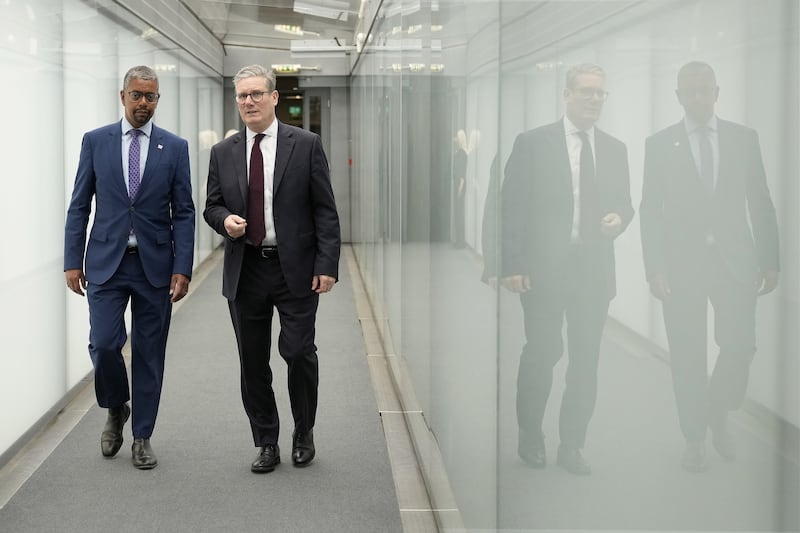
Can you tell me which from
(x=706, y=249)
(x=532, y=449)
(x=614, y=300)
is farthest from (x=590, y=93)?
(x=532, y=449)

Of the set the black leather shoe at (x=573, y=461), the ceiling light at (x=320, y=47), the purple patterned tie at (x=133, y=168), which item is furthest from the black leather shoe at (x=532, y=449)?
the ceiling light at (x=320, y=47)

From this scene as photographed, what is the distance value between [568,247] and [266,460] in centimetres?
287

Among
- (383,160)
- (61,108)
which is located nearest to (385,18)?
(383,160)

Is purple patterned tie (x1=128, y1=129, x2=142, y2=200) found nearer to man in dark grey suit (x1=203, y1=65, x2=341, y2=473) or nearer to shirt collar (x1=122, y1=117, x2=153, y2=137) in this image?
shirt collar (x1=122, y1=117, x2=153, y2=137)

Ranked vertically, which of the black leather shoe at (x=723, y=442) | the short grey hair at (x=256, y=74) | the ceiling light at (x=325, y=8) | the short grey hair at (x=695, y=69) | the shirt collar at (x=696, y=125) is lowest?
the black leather shoe at (x=723, y=442)

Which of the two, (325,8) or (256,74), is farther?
(325,8)

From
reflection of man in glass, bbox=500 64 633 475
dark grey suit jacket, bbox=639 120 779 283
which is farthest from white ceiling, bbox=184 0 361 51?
dark grey suit jacket, bbox=639 120 779 283

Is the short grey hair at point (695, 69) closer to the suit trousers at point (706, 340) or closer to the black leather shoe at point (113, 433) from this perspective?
the suit trousers at point (706, 340)

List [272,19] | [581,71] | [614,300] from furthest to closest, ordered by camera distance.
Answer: [272,19] < [581,71] < [614,300]

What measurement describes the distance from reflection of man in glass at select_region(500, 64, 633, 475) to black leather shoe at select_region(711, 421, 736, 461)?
39cm

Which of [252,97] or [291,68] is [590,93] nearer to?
[252,97]

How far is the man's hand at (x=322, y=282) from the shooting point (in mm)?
4398

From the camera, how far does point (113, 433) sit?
4.80 meters

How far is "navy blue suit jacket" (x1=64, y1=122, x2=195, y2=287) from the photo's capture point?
4.47m
